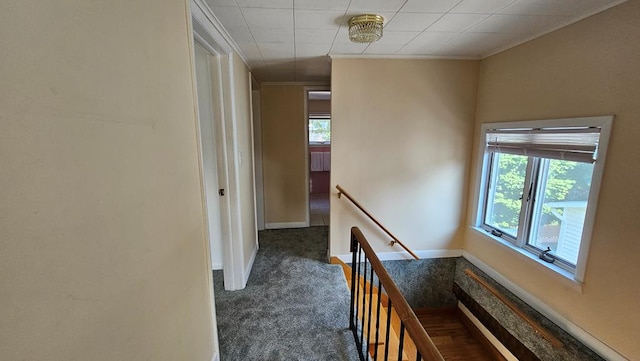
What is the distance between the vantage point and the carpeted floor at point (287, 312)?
5.83 ft

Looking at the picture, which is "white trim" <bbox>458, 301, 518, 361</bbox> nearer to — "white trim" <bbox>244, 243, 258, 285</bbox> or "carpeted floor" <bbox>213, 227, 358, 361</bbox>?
"carpeted floor" <bbox>213, 227, 358, 361</bbox>

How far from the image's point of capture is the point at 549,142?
6.73 feet

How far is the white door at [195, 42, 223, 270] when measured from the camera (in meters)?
2.12

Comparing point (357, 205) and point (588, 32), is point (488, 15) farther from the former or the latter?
point (357, 205)

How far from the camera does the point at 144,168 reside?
89 cm

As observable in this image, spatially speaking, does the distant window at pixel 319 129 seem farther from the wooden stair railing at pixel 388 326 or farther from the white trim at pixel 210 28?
the wooden stair railing at pixel 388 326

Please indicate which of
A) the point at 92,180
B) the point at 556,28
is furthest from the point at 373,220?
the point at 92,180

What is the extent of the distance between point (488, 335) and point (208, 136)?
3429mm

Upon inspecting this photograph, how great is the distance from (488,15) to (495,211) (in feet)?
6.17

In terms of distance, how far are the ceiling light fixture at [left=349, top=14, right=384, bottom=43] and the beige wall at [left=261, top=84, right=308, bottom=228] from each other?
2.13 m

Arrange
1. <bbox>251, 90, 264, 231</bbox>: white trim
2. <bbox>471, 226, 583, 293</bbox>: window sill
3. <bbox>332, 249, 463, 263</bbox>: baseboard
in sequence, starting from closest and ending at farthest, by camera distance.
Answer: <bbox>471, 226, 583, 293</bbox>: window sill
<bbox>332, 249, 463, 263</bbox>: baseboard
<bbox>251, 90, 264, 231</bbox>: white trim

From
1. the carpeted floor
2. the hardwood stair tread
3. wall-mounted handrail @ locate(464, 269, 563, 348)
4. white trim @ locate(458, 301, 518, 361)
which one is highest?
the carpeted floor

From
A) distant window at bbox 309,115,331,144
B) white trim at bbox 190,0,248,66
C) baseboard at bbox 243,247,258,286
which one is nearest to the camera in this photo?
white trim at bbox 190,0,248,66

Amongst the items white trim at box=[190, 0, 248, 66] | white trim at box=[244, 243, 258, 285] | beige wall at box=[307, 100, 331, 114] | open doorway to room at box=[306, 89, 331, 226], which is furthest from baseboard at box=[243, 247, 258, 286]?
beige wall at box=[307, 100, 331, 114]
